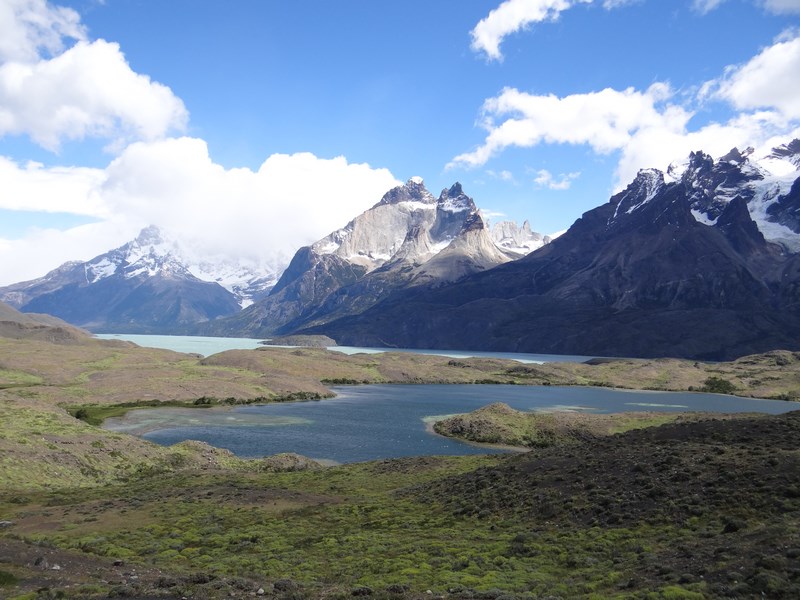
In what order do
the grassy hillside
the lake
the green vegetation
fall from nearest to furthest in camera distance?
the grassy hillside
the lake
the green vegetation

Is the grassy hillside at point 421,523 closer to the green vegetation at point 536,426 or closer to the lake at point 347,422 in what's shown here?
the lake at point 347,422

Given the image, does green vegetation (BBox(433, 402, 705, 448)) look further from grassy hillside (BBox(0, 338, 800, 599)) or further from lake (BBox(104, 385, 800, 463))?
grassy hillside (BBox(0, 338, 800, 599))

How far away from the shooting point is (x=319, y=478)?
7050cm

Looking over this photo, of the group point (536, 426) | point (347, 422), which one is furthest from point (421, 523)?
point (347, 422)

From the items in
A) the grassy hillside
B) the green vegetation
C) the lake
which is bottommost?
the lake

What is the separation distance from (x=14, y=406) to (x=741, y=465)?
346 feet

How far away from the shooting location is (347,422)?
424 feet

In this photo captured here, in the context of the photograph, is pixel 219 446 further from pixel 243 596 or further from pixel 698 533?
pixel 698 533

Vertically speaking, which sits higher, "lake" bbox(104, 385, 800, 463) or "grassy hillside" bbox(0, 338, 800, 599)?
"grassy hillside" bbox(0, 338, 800, 599)

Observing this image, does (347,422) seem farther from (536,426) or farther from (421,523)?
(421,523)

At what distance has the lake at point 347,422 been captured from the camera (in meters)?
101

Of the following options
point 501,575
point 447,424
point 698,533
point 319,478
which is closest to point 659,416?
point 447,424

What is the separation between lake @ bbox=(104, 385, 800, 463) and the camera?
3984 inches

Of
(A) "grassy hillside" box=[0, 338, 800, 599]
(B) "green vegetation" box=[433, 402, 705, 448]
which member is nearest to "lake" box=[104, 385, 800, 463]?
(B) "green vegetation" box=[433, 402, 705, 448]
